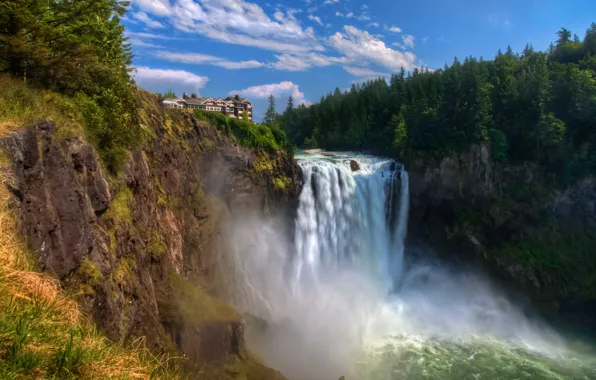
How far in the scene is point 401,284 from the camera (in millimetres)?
30141

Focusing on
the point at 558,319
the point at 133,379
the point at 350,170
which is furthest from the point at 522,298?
the point at 133,379

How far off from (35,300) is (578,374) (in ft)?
87.5

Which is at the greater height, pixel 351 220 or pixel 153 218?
pixel 153 218

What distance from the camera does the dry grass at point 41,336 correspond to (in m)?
3.69

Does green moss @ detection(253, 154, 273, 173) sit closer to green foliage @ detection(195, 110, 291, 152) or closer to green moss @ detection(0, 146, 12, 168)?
green foliage @ detection(195, 110, 291, 152)

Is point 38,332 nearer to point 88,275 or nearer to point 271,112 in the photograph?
point 88,275

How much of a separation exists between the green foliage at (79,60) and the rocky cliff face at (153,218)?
1.37 meters

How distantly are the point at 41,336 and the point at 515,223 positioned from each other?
34.2 meters

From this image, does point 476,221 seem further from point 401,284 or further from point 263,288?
point 263,288

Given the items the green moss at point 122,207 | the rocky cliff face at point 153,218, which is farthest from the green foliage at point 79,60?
the rocky cliff face at point 153,218

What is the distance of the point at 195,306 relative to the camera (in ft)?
49.6

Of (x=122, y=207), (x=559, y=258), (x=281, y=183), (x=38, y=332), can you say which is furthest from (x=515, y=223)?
(x=38, y=332)

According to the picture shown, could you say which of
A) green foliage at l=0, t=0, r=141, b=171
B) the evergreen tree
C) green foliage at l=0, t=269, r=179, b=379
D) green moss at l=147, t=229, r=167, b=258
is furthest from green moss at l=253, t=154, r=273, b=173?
the evergreen tree

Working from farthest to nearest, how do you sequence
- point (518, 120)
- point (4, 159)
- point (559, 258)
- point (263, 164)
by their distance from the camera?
point (518, 120)
point (559, 258)
point (263, 164)
point (4, 159)
